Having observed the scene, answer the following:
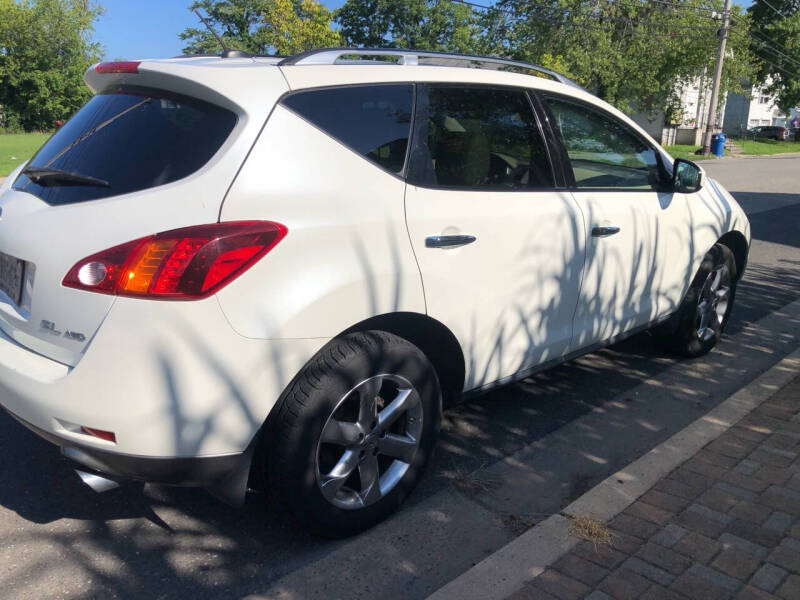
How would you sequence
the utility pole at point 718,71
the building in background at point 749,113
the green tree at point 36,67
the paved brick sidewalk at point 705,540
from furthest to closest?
the building in background at point 749,113
the green tree at point 36,67
the utility pole at point 718,71
the paved brick sidewalk at point 705,540

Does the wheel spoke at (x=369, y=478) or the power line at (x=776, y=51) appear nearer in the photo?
the wheel spoke at (x=369, y=478)

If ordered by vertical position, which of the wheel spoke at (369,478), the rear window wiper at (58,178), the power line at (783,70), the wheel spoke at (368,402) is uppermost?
the power line at (783,70)

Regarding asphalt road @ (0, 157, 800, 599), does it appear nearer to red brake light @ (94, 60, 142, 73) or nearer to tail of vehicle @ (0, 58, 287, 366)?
tail of vehicle @ (0, 58, 287, 366)

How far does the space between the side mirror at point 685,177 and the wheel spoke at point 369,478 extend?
2.61 m

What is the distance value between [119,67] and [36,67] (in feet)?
222

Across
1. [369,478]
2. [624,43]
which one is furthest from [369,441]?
[624,43]

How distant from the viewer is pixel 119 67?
116 inches

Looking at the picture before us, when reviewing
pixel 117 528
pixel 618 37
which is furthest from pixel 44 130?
pixel 117 528

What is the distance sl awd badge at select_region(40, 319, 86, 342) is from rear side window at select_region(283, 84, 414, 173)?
109 centimetres

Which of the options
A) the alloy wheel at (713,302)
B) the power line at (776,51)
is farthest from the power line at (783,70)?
the alloy wheel at (713,302)

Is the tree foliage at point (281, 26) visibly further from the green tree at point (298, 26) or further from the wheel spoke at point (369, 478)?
the wheel spoke at point (369, 478)

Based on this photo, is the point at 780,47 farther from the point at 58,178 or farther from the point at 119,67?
the point at 58,178

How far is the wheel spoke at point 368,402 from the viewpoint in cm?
275

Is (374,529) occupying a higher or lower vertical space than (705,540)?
Result: lower
